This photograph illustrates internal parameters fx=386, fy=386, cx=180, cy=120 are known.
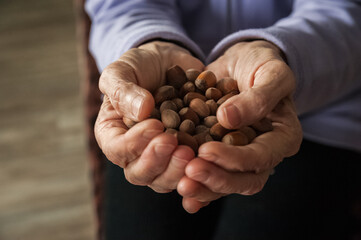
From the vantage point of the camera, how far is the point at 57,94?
1652mm

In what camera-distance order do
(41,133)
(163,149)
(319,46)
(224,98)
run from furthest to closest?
1. (41,133)
2. (319,46)
3. (224,98)
4. (163,149)

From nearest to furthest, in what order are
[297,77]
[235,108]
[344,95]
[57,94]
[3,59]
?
[235,108] → [297,77] → [344,95] → [57,94] → [3,59]

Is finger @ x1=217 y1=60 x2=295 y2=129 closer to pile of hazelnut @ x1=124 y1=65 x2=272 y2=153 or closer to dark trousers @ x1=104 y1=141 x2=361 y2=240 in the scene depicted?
pile of hazelnut @ x1=124 y1=65 x2=272 y2=153

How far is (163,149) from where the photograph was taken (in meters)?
0.44

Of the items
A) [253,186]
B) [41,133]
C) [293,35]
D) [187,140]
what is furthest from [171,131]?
[41,133]

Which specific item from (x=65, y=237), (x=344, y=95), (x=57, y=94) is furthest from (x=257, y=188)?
(x=57, y=94)

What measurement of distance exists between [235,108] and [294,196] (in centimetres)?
33

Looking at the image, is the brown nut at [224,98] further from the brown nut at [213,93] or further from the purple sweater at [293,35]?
the purple sweater at [293,35]

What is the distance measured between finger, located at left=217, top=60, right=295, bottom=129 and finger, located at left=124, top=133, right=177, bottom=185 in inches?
2.9

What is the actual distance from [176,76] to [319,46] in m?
0.26

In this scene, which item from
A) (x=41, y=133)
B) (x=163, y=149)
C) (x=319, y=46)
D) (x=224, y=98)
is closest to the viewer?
(x=163, y=149)

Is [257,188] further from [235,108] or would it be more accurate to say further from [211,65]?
[211,65]

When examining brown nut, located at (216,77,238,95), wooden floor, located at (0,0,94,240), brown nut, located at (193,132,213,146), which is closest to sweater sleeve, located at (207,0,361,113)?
brown nut, located at (216,77,238,95)

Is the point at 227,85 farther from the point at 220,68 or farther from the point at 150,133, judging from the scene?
the point at 150,133
